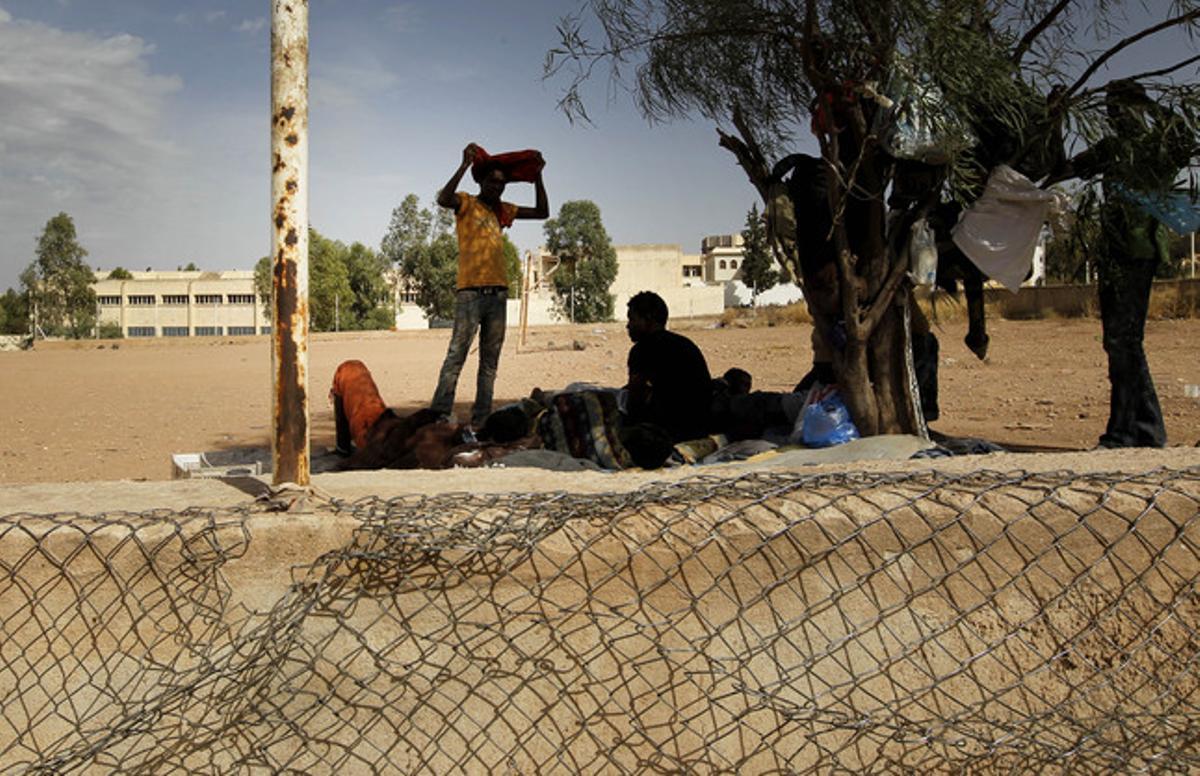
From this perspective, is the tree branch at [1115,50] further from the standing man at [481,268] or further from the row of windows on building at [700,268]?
the row of windows on building at [700,268]

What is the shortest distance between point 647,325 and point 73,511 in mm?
3420

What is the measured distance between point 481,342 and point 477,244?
2.04 feet

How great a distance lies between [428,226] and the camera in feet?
163


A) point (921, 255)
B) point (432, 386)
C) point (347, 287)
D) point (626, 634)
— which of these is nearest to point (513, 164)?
point (921, 255)

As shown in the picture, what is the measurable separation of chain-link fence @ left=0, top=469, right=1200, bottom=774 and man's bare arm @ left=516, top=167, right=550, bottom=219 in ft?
13.7

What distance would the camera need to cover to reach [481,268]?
5984 millimetres

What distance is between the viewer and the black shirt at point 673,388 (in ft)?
17.0

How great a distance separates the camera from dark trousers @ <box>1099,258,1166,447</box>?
16.4 feet

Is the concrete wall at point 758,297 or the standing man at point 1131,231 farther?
the concrete wall at point 758,297

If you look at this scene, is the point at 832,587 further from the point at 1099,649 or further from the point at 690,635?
the point at 1099,649

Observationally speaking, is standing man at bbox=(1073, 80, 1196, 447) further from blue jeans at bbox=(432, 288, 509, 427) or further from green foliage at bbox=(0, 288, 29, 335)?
green foliage at bbox=(0, 288, 29, 335)

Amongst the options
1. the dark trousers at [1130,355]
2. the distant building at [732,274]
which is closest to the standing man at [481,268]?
the dark trousers at [1130,355]

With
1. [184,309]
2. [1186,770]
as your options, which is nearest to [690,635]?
[1186,770]

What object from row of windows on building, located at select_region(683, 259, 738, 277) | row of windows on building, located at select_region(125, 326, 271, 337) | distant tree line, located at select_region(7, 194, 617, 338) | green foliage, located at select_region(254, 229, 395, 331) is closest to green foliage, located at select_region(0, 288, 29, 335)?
Answer: distant tree line, located at select_region(7, 194, 617, 338)
